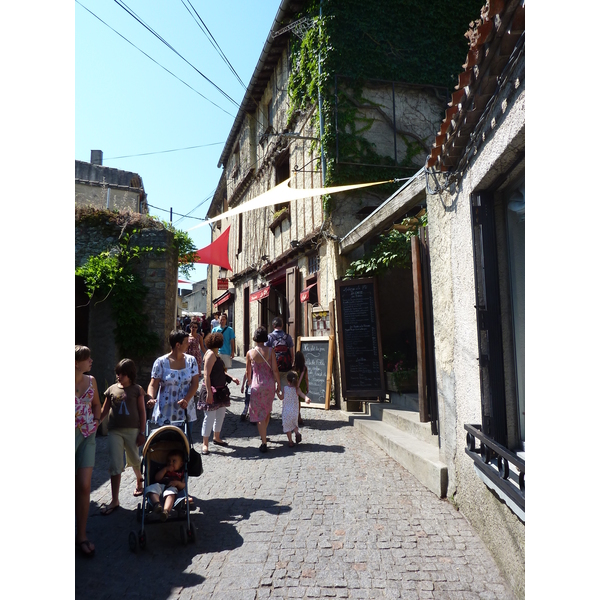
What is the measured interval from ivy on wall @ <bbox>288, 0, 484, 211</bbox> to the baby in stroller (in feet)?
19.2

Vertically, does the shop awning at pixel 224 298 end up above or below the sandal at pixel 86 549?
above

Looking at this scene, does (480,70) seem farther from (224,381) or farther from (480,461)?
(224,381)

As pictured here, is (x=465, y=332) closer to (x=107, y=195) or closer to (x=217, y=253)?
(x=217, y=253)

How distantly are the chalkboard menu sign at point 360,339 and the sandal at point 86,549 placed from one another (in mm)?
4751

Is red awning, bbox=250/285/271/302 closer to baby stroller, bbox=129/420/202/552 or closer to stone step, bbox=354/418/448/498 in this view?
stone step, bbox=354/418/448/498

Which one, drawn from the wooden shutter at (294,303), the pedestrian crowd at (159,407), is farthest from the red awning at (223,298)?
the pedestrian crowd at (159,407)

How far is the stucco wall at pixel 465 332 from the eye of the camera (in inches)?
104

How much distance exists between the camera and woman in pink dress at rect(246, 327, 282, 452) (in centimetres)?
577

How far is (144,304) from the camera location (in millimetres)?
7828

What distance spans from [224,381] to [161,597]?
10.6 ft

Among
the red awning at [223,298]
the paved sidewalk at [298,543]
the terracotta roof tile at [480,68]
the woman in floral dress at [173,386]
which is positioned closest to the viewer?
the terracotta roof tile at [480,68]

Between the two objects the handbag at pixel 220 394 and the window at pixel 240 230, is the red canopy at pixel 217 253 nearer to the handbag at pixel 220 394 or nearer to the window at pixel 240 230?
the window at pixel 240 230

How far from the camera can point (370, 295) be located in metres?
7.49

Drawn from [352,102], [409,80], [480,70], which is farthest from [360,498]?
[409,80]
